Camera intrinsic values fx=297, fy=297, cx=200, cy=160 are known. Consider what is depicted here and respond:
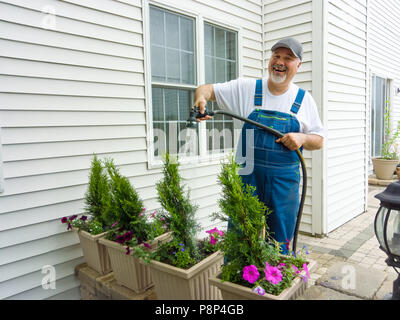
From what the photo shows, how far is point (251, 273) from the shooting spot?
1.45 m

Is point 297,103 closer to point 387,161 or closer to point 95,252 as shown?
point 95,252

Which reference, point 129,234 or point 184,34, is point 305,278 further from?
point 184,34

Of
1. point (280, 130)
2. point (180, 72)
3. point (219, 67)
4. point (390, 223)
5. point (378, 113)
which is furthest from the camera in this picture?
point (378, 113)

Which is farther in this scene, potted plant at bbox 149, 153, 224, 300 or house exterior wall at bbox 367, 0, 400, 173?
house exterior wall at bbox 367, 0, 400, 173

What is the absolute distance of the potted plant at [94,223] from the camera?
7.52 ft

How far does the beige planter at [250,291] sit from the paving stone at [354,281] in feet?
2.58

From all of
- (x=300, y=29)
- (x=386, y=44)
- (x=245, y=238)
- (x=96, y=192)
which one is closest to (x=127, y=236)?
(x=96, y=192)

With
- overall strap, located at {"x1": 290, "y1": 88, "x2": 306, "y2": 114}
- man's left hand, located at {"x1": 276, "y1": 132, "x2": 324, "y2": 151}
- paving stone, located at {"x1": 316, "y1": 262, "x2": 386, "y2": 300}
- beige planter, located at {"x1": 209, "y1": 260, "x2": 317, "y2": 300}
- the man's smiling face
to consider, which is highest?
the man's smiling face

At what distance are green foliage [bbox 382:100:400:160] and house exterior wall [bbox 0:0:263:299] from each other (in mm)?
6106

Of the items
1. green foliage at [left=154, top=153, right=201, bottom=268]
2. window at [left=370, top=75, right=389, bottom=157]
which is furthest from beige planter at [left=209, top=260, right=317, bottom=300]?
window at [left=370, top=75, right=389, bottom=157]

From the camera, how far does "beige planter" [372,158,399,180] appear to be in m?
6.57

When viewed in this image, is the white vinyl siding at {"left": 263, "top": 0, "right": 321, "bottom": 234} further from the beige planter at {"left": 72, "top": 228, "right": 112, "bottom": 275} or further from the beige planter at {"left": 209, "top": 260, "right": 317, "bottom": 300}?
the beige planter at {"left": 72, "top": 228, "right": 112, "bottom": 275}

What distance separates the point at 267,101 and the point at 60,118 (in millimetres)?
1596

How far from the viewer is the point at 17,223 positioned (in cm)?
215
